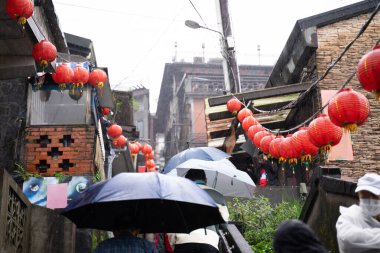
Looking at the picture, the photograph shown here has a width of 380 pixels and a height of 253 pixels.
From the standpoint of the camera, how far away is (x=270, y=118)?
645 inches

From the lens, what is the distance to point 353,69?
14148 mm

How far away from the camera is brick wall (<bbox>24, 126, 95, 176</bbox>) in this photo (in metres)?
11.1

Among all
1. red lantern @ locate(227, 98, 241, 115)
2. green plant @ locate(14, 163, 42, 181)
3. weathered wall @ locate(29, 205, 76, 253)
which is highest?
red lantern @ locate(227, 98, 241, 115)

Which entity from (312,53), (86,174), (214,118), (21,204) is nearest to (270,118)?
(214,118)

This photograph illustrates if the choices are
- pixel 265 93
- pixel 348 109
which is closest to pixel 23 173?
pixel 348 109

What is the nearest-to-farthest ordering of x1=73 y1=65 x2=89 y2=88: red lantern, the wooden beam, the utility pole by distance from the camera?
x1=73 y1=65 x2=89 y2=88: red lantern → the wooden beam → the utility pole

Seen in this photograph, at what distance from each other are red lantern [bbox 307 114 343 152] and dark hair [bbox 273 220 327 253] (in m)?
5.64

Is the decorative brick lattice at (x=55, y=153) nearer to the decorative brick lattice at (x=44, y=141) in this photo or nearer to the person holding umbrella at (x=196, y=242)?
the decorative brick lattice at (x=44, y=141)

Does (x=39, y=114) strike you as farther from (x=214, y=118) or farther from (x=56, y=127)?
(x=214, y=118)

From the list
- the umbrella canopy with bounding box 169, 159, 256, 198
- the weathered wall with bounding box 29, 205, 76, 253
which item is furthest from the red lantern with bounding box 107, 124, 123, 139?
the weathered wall with bounding box 29, 205, 76, 253

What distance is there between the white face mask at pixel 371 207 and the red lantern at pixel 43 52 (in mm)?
6072

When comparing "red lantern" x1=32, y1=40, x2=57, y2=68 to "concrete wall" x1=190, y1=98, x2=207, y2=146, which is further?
"concrete wall" x1=190, y1=98, x2=207, y2=146

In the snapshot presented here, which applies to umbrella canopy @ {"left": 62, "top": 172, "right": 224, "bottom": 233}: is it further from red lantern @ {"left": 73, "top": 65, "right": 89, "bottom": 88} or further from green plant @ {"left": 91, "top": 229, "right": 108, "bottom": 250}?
red lantern @ {"left": 73, "top": 65, "right": 89, "bottom": 88}

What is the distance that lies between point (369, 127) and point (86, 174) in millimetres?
8354
